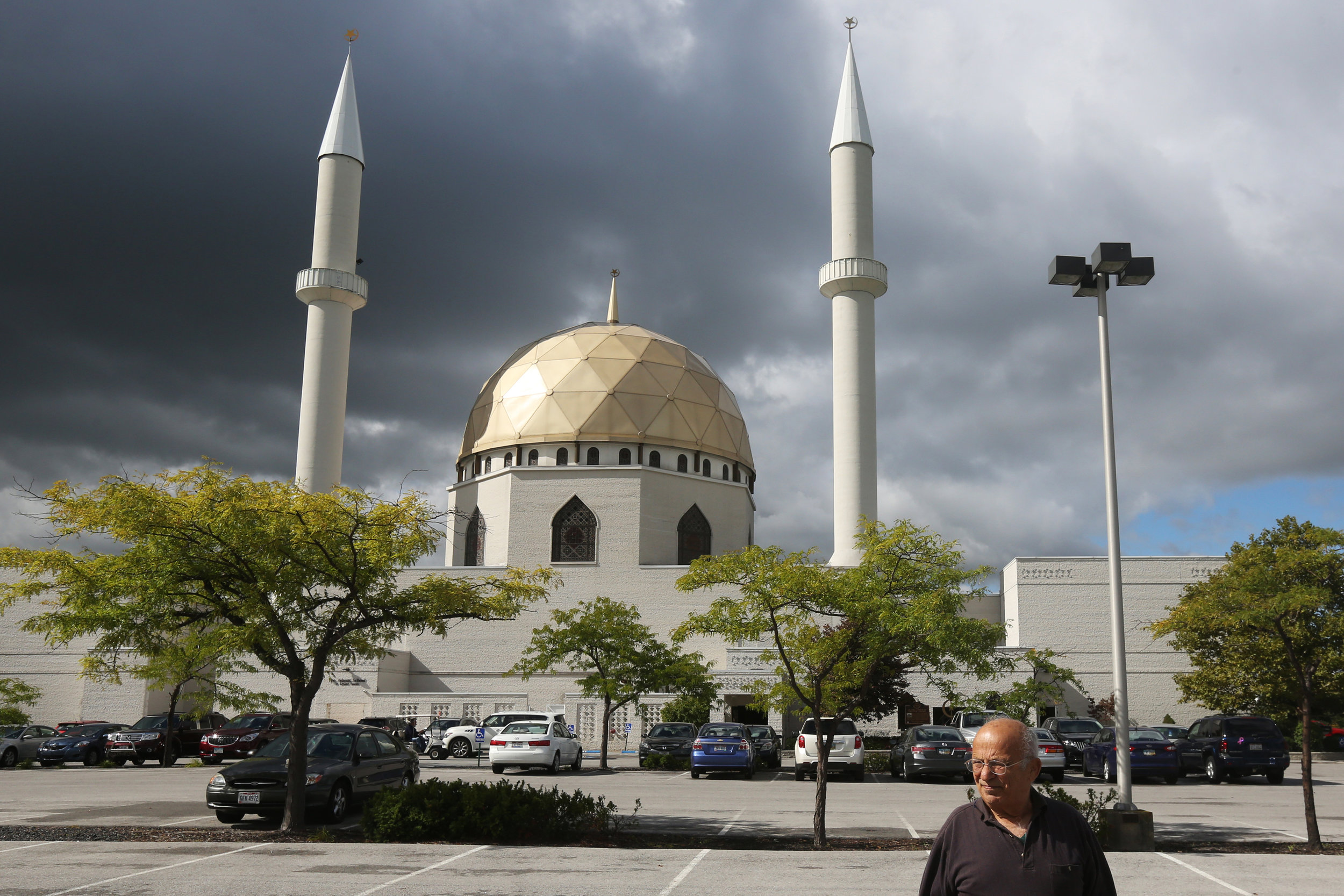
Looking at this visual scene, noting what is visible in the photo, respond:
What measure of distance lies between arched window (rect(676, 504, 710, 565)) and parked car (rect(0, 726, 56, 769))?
980 inches

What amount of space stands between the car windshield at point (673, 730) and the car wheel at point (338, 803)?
16574 mm

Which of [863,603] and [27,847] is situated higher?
[863,603]

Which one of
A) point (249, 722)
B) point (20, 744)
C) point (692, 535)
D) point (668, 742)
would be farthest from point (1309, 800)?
point (692, 535)

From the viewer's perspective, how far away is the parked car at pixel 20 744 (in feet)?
98.0

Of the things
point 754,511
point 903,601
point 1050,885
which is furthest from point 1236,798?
point 754,511

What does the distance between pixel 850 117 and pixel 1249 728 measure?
87.1 feet

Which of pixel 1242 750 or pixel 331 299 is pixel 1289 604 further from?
pixel 331 299

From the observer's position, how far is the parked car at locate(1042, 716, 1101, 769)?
27703mm

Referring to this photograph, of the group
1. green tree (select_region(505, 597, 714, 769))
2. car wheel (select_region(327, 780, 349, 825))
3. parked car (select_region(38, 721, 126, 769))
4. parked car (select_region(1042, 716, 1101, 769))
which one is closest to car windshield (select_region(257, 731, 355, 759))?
car wheel (select_region(327, 780, 349, 825))

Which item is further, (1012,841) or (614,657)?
(614,657)

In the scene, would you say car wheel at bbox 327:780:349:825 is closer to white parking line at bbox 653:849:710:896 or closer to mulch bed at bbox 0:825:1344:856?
mulch bed at bbox 0:825:1344:856

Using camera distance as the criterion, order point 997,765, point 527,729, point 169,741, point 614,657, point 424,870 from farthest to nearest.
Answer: point 614,657, point 169,741, point 527,729, point 424,870, point 997,765

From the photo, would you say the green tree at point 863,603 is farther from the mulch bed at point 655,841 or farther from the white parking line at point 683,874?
the white parking line at point 683,874

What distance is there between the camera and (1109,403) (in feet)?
46.8
